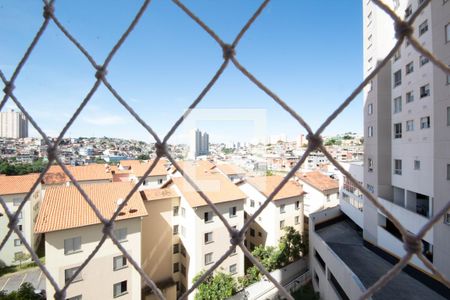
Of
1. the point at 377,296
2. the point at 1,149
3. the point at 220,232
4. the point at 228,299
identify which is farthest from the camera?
the point at 1,149

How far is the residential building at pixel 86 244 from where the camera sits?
15.5 feet

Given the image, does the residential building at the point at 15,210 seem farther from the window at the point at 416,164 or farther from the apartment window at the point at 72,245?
the window at the point at 416,164

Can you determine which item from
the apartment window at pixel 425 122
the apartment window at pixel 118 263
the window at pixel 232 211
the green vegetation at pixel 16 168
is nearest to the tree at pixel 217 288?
the window at pixel 232 211

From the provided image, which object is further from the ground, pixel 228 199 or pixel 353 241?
pixel 228 199

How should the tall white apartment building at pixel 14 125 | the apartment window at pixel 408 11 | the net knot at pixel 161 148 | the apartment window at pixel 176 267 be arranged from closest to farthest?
the net knot at pixel 161 148 < the apartment window at pixel 408 11 < the apartment window at pixel 176 267 < the tall white apartment building at pixel 14 125

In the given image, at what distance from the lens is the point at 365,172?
6.95m

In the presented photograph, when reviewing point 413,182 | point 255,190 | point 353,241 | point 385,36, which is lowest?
point 353,241

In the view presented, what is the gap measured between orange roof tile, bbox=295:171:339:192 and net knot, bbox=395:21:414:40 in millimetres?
9938

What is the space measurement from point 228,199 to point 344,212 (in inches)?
199

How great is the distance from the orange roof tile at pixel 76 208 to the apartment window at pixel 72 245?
0.33 metres

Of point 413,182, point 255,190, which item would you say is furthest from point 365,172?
point 255,190

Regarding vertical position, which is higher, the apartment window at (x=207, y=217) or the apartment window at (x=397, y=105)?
the apartment window at (x=397, y=105)

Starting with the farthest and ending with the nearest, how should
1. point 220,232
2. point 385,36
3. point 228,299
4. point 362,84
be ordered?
1. point 220,232
2. point 385,36
3. point 228,299
4. point 362,84

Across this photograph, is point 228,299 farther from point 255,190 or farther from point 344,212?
point 344,212
